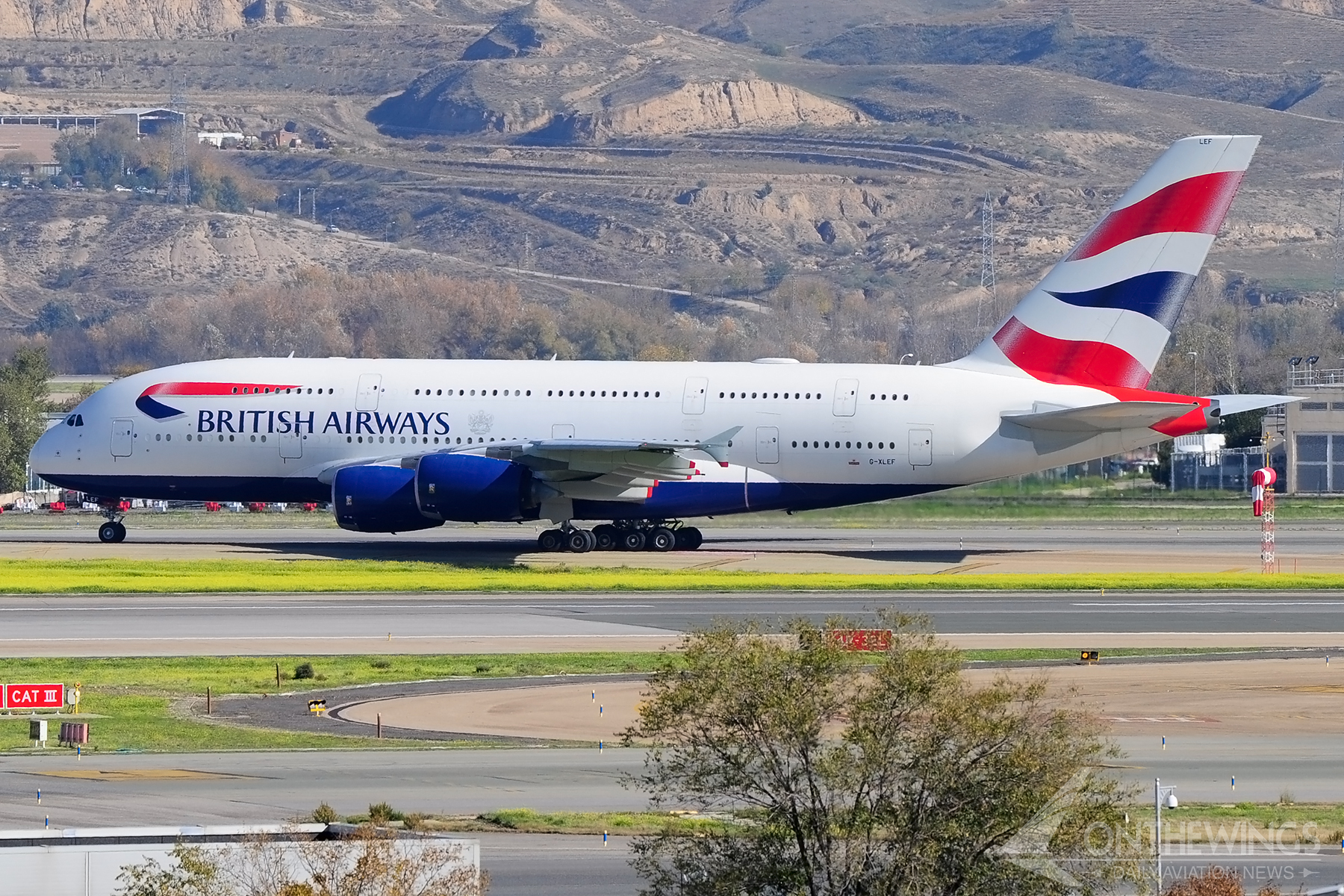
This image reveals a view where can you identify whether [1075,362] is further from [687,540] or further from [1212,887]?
[1212,887]

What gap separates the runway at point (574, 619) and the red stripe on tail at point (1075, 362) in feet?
29.5

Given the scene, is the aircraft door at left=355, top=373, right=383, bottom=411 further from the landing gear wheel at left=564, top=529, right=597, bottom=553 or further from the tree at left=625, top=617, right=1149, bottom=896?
the tree at left=625, top=617, right=1149, bottom=896

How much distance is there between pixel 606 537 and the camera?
64000 millimetres

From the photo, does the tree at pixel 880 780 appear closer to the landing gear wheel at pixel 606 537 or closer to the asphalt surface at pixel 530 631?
the asphalt surface at pixel 530 631

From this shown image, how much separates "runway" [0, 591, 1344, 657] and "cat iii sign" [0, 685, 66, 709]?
6.16 meters

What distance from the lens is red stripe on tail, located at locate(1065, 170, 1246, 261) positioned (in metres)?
60.2

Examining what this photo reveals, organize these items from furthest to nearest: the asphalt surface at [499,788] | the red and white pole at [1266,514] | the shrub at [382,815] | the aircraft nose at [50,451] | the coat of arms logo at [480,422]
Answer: the aircraft nose at [50,451] → the coat of arms logo at [480,422] → the red and white pole at [1266,514] → the shrub at [382,815] → the asphalt surface at [499,788]

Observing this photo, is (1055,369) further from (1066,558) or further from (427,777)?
(427,777)

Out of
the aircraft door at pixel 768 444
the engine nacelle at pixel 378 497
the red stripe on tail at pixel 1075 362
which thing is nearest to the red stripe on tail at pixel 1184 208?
the red stripe on tail at pixel 1075 362

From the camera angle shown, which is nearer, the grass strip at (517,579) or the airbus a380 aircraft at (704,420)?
the grass strip at (517,579)

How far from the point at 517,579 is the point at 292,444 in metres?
10.5

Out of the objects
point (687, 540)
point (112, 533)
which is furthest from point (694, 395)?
point (112, 533)

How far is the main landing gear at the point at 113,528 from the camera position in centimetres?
6650

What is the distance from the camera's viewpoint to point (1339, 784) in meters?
28.7
